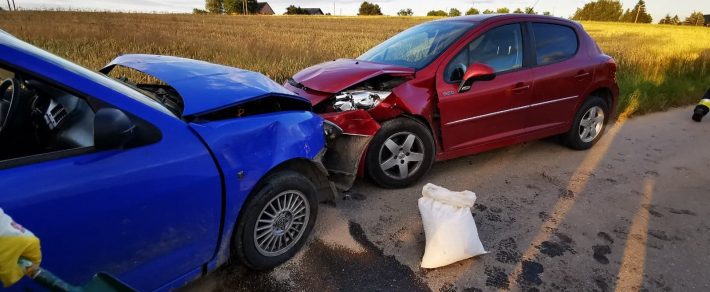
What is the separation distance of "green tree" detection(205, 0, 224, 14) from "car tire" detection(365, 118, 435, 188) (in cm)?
A: 8075

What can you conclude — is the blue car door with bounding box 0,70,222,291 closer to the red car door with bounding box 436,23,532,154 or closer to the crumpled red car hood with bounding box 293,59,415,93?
the crumpled red car hood with bounding box 293,59,415,93

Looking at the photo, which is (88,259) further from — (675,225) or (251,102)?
(675,225)

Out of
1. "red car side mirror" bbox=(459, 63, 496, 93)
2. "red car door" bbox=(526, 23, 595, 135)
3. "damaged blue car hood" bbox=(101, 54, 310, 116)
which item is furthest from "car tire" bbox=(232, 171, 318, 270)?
"red car door" bbox=(526, 23, 595, 135)

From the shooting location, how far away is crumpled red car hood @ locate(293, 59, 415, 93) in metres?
3.91

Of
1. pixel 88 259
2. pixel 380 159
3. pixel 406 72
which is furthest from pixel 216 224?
pixel 406 72

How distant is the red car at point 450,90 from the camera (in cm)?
385

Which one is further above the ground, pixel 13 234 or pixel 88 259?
pixel 13 234

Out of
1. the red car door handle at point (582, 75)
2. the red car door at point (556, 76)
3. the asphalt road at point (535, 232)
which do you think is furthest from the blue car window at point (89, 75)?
the red car door handle at point (582, 75)

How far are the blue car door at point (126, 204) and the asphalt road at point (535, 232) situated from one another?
663mm

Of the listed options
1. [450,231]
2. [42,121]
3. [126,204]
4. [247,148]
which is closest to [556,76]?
[450,231]

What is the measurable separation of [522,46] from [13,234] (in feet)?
14.7

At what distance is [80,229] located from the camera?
5.76 feet

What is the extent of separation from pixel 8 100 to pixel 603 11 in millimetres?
104442

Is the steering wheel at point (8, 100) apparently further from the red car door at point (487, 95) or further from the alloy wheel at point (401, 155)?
the red car door at point (487, 95)
